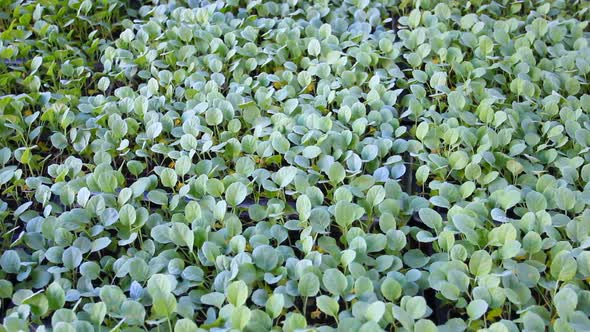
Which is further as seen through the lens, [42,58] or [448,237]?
[42,58]

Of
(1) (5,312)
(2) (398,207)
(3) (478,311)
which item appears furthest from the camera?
(2) (398,207)

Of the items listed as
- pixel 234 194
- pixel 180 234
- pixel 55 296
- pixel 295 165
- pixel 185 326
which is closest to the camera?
pixel 185 326

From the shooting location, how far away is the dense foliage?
49.1 inches

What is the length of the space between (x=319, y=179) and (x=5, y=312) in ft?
2.37

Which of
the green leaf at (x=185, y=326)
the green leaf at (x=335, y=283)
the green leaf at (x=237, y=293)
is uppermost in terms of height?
the green leaf at (x=185, y=326)

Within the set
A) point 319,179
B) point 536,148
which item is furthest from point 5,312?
point 536,148

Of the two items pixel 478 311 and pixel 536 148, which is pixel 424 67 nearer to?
pixel 536 148

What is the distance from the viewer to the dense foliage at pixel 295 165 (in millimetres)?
1246

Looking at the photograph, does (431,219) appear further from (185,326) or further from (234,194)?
(185,326)

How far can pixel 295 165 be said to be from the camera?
161 centimetres

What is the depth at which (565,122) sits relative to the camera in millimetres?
1683

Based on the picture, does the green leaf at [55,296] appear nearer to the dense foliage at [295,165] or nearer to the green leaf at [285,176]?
the dense foliage at [295,165]

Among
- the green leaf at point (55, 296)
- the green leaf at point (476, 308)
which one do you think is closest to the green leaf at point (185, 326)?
the green leaf at point (55, 296)

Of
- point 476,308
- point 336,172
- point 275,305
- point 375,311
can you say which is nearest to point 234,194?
point 336,172
